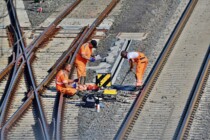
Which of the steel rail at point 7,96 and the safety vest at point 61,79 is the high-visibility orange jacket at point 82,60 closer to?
the safety vest at point 61,79

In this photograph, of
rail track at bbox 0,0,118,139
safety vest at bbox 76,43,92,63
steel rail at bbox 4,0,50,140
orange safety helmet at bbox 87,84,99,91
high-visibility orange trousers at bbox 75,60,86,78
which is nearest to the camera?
steel rail at bbox 4,0,50,140

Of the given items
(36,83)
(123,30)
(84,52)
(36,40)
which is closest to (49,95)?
(36,83)

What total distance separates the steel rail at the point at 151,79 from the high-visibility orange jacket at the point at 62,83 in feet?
5.75

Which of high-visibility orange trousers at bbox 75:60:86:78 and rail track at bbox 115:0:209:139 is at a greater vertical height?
high-visibility orange trousers at bbox 75:60:86:78

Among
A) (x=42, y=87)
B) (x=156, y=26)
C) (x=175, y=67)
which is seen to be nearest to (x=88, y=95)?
(x=42, y=87)

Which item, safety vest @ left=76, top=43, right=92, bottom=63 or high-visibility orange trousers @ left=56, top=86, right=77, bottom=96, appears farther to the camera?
safety vest @ left=76, top=43, right=92, bottom=63

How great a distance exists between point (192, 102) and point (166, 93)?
124 cm

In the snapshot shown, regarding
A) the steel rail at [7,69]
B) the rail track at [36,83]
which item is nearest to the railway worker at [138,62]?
the rail track at [36,83]

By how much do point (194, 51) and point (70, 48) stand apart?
12.5 feet

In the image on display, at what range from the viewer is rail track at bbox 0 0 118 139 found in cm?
1778

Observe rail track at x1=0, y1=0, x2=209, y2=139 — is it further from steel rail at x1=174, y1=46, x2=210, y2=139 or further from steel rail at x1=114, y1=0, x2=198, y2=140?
steel rail at x1=174, y1=46, x2=210, y2=139

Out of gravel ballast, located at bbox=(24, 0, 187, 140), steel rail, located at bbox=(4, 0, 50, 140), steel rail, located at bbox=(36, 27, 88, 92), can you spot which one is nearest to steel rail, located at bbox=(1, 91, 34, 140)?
steel rail, located at bbox=(4, 0, 50, 140)

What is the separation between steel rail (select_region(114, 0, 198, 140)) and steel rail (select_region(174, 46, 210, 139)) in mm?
1141

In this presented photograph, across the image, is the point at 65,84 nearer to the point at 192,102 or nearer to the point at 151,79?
the point at 151,79
